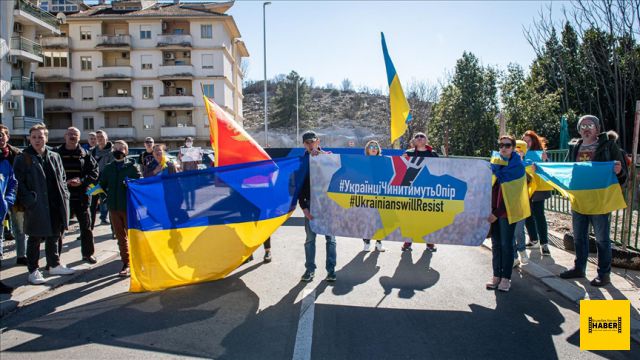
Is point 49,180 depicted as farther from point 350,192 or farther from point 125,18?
point 125,18

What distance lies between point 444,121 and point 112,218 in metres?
25.5

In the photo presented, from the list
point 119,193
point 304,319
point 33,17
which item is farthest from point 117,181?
point 33,17

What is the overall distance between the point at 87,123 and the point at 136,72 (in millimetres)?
7639

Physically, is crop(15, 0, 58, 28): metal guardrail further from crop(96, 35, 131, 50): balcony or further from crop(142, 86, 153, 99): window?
crop(142, 86, 153, 99): window

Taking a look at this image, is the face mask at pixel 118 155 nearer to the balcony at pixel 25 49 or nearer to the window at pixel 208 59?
the balcony at pixel 25 49

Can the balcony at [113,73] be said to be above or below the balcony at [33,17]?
below

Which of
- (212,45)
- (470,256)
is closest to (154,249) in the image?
(470,256)

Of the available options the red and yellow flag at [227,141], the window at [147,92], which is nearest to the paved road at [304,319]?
the red and yellow flag at [227,141]

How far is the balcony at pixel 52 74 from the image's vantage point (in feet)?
166

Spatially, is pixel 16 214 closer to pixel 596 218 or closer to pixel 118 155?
pixel 118 155

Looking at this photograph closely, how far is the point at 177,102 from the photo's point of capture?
51.2 meters

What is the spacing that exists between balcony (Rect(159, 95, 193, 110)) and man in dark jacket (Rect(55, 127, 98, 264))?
148 ft

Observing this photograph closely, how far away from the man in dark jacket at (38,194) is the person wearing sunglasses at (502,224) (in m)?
5.82

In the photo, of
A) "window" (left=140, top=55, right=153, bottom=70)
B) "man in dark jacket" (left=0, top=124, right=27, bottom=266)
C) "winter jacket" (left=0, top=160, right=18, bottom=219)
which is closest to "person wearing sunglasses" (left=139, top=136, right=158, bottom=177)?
"man in dark jacket" (left=0, top=124, right=27, bottom=266)
